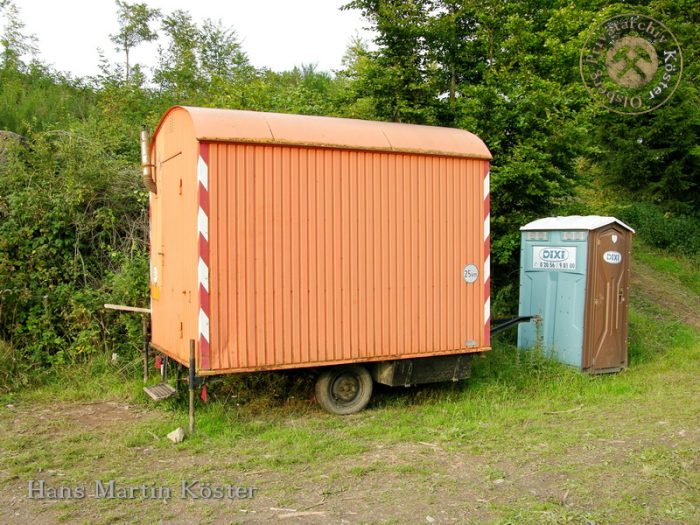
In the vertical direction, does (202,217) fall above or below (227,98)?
below

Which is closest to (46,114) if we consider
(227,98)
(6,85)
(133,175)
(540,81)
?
(6,85)

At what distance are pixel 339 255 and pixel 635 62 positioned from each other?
493 inches

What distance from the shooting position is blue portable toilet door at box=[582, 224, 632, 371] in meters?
7.94

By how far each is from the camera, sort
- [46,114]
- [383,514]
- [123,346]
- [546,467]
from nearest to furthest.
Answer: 1. [383,514]
2. [546,467]
3. [123,346]
4. [46,114]

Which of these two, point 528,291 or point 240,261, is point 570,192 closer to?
point 528,291

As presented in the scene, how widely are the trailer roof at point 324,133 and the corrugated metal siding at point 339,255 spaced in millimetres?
95

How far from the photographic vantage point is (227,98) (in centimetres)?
1108

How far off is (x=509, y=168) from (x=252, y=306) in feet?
17.8

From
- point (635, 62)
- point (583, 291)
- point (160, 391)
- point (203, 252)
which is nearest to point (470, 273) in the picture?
point (583, 291)

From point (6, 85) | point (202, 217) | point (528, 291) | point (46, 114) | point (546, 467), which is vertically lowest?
point (546, 467)

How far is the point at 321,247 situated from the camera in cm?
603

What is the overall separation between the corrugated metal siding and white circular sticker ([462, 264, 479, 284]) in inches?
2.6

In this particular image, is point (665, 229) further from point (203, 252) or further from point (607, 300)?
point (203, 252)

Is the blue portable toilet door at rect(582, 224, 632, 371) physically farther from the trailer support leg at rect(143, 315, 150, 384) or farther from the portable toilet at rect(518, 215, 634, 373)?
the trailer support leg at rect(143, 315, 150, 384)
